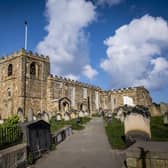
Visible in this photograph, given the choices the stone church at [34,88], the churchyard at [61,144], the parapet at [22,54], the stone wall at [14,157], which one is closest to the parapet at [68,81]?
the stone church at [34,88]

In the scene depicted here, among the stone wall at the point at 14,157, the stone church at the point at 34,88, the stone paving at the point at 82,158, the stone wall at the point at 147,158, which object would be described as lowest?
the stone paving at the point at 82,158

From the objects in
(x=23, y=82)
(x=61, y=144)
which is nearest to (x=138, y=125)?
(x=61, y=144)

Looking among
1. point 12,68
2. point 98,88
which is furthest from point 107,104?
point 12,68

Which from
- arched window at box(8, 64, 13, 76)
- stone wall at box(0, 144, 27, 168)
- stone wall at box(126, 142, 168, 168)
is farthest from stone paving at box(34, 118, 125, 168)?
arched window at box(8, 64, 13, 76)

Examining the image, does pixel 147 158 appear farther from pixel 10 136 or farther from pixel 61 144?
pixel 61 144

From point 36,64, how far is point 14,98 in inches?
300

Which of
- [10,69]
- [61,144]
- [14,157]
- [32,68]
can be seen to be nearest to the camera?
[14,157]

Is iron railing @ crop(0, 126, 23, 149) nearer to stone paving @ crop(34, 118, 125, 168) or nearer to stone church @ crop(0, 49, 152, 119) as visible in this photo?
stone paving @ crop(34, 118, 125, 168)

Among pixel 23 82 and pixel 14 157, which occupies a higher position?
pixel 23 82

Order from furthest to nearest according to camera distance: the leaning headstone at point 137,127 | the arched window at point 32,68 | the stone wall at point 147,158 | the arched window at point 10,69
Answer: the arched window at point 10,69 → the arched window at point 32,68 → the leaning headstone at point 137,127 → the stone wall at point 147,158

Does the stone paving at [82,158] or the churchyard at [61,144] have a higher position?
the churchyard at [61,144]

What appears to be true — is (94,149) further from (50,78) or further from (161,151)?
(50,78)

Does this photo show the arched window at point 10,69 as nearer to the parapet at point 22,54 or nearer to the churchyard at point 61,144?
the parapet at point 22,54

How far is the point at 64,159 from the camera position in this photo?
8977mm
